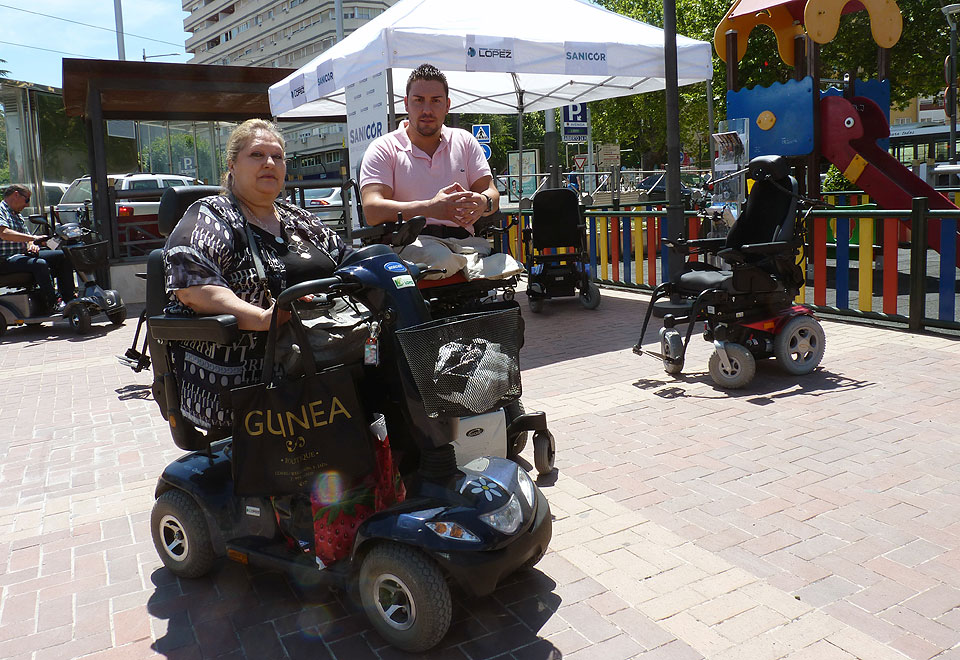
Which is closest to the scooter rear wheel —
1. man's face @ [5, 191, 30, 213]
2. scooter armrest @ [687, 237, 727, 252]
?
scooter armrest @ [687, 237, 727, 252]

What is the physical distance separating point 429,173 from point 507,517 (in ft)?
7.91

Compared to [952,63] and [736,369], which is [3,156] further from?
[952,63]

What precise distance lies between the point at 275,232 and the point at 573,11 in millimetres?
7773

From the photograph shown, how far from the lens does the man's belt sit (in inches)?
180

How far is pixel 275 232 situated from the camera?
3270 millimetres

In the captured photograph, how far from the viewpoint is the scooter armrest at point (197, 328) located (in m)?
2.77

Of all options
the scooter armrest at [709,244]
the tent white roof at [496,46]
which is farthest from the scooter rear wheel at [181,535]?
the tent white roof at [496,46]

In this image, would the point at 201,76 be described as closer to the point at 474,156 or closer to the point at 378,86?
Answer: the point at 378,86

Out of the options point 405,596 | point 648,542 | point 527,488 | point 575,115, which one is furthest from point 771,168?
point 575,115

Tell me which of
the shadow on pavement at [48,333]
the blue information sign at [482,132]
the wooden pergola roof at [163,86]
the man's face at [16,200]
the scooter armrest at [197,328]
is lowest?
the shadow on pavement at [48,333]

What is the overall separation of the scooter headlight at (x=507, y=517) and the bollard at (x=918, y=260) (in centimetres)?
576

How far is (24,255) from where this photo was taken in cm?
1009

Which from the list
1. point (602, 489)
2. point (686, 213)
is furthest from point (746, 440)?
point (686, 213)

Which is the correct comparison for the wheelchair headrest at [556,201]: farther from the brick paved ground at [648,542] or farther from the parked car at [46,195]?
the parked car at [46,195]
